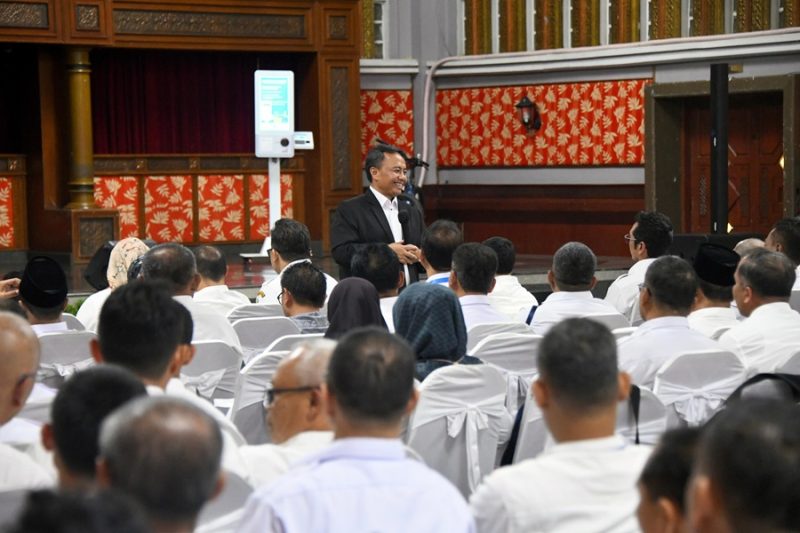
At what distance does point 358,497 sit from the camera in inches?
93.0

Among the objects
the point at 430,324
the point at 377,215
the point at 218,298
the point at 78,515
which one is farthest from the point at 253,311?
the point at 78,515

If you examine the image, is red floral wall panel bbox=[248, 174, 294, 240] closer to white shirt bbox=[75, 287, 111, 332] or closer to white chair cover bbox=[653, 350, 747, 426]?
white shirt bbox=[75, 287, 111, 332]

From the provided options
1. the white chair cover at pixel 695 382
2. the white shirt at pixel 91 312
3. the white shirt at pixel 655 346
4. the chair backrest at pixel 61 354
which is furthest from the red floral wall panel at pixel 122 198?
the white chair cover at pixel 695 382

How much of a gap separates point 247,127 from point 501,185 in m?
2.91

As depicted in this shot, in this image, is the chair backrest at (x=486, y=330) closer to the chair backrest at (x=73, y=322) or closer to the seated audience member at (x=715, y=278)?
the seated audience member at (x=715, y=278)

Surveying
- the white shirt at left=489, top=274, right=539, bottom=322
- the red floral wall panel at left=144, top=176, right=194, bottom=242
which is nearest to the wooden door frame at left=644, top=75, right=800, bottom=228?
the red floral wall panel at left=144, top=176, right=194, bottom=242

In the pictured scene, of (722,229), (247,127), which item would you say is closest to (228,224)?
(247,127)

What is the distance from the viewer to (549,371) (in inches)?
107

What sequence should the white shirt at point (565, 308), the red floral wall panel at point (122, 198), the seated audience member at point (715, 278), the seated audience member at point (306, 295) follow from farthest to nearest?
1. the red floral wall panel at point (122, 198)
2. the white shirt at point (565, 308)
3. the seated audience member at point (715, 278)
4. the seated audience member at point (306, 295)

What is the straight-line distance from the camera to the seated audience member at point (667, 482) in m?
2.10

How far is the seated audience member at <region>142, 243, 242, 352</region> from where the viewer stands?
17.3ft

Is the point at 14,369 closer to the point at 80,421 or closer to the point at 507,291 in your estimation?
the point at 80,421

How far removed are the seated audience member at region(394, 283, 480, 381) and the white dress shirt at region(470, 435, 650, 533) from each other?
197cm

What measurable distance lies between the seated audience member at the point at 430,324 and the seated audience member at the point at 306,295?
85cm
